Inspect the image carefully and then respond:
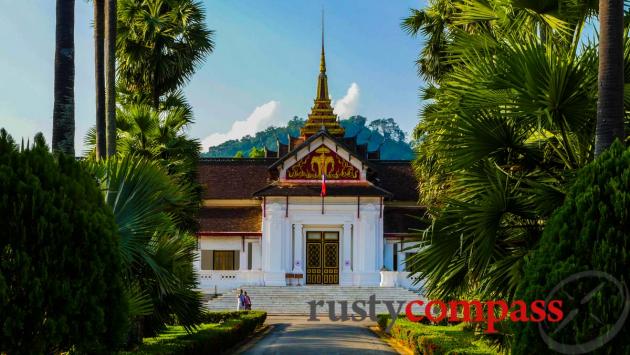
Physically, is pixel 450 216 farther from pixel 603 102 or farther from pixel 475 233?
pixel 603 102

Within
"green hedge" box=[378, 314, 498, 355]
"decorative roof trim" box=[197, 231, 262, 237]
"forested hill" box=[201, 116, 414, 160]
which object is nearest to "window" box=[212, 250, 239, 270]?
"decorative roof trim" box=[197, 231, 262, 237]

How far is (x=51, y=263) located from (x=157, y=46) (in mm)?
17801

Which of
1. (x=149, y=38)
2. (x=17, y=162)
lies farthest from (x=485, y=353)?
(x=149, y=38)

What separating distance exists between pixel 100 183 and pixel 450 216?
13.7 ft

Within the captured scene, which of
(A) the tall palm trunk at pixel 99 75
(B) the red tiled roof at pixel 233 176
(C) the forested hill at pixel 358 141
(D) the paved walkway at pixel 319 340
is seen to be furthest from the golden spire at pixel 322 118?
(C) the forested hill at pixel 358 141

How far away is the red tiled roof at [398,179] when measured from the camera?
4806 cm

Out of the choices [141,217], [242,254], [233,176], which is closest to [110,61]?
[141,217]

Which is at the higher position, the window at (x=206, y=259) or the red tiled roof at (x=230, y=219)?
the red tiled roof at (x=230, y=219)

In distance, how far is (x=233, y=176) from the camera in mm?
49531

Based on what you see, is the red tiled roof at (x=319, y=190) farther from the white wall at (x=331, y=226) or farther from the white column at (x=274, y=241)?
the white column at (x=274, y=241)

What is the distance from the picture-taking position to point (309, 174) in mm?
44594

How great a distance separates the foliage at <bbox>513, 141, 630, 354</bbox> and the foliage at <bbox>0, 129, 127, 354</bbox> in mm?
4028

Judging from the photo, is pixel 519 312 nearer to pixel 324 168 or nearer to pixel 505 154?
pixel 505 154

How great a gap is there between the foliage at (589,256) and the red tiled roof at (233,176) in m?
38.0
